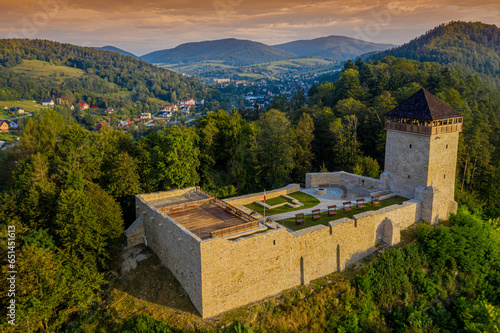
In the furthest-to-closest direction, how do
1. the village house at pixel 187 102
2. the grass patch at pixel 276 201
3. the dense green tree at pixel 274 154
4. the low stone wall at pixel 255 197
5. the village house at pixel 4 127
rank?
the village house at pixel 187 102 < the village house at pixel 4 127 < the dense green tree at pixel 274 154 < the grass patch at pixel 276 201 < the low stone wall at pixel 255 197

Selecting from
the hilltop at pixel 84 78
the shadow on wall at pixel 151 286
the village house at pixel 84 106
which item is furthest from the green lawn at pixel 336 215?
the hilltop at pixel 84 78

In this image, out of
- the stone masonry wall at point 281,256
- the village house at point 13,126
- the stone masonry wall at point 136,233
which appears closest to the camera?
the stone masonry wall at point 281,256

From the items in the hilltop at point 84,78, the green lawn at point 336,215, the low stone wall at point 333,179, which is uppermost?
the hilltop at point 84,78

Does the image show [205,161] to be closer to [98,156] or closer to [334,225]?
[98,156]

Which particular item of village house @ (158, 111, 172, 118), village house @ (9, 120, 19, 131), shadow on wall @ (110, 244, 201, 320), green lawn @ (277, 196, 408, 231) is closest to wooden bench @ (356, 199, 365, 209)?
green lawn @ (277, 196, 408, 231)

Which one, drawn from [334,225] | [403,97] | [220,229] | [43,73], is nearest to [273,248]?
[220,229]

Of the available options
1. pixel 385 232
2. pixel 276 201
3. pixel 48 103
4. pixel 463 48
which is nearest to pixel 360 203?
pixel 385 232

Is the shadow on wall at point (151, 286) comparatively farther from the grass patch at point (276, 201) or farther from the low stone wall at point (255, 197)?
the grass patch at point (276, 201)
